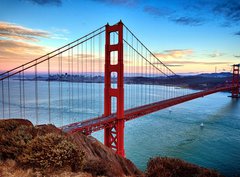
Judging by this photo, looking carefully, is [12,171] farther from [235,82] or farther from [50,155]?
[235,82]

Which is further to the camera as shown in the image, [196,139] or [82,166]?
[196,139]

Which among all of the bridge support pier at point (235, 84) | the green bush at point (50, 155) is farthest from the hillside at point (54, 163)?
the bridge support pier at point (235, 84)

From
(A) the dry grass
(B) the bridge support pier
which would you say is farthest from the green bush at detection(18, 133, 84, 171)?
(B) the bridge support pier

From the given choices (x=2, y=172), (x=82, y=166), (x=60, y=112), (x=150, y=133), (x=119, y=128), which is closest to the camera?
(x=2, y=172)

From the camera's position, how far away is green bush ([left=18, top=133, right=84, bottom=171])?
4.81 metres

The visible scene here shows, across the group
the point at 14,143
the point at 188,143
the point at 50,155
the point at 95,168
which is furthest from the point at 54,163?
the point at 188,143

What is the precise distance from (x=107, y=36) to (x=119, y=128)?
27.9ft

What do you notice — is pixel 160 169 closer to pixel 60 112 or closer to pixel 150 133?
pixel 150 133

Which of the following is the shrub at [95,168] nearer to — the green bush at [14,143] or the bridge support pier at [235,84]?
the green bush at [14,143]

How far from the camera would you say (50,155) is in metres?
4.86

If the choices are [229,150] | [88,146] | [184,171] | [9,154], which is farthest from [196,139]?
[9,154]

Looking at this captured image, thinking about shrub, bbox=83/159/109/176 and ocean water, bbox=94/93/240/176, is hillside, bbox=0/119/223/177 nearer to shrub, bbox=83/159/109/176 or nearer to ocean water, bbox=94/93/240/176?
shrub, bbox=83/159/109/176

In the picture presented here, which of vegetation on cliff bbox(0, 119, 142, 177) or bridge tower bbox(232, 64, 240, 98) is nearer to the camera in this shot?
vegetation on cliff bbox(0, 119, 142, 177)

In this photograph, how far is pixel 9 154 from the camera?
5531mm
